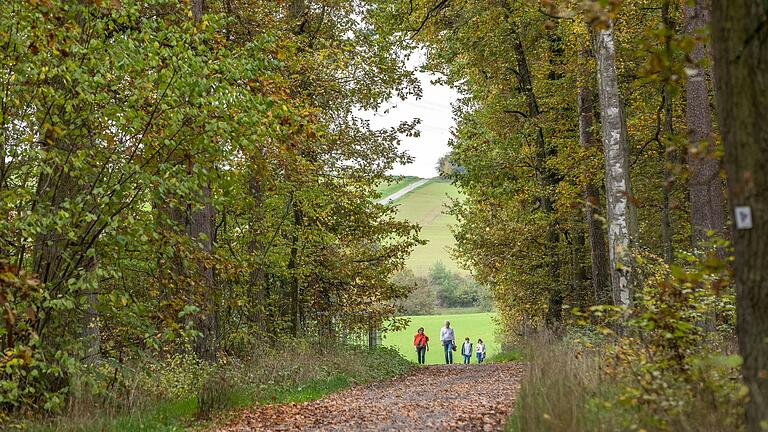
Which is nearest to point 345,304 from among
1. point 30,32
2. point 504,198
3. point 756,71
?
point 504,198

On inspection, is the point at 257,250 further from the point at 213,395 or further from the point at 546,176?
the point at 546,176

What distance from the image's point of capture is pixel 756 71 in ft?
11.0

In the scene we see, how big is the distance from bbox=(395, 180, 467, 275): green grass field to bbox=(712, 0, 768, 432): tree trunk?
112028mm

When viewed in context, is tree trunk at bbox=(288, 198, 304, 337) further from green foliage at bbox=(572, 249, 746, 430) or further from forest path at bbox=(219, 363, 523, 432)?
green foliage at bbox=(572, 249, 746, 430)

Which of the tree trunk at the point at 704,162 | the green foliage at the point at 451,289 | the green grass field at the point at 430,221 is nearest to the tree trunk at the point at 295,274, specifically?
the tree trunk at the point at 704,162

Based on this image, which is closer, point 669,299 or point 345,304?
point 669,299

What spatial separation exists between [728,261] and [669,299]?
1.69 m

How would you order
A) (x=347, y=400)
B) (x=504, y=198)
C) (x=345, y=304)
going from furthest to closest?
(x=504, y=198), (x=345, y=304), (x=347, y=400)

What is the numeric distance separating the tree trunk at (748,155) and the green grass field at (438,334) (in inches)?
2366

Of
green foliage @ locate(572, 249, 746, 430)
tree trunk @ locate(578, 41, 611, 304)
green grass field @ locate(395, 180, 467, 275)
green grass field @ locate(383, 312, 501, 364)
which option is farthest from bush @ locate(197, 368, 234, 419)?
green grass field @ locate(395, 180, 467, 275)

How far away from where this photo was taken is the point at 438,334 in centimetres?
7612

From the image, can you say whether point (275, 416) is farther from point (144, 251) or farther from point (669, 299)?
point (669, 299)

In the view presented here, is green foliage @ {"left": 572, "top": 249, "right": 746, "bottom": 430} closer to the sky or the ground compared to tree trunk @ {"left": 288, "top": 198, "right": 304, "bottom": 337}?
closer to the ground

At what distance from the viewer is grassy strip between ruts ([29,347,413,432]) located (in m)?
7.91
